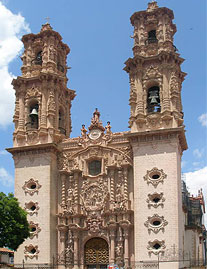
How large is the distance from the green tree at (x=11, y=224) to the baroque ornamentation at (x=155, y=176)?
1048 centimetres

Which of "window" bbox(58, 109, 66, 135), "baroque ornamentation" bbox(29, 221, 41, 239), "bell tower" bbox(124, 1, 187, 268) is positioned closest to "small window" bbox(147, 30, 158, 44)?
"bell tower" bbox(124, 1, 187, 268)

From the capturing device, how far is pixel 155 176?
3984cm

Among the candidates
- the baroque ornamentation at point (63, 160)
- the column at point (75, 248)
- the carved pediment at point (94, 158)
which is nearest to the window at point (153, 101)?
the carved pediment at point (94, 158)

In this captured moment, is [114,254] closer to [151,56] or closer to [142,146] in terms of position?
[142,146]

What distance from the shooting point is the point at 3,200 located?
119ft

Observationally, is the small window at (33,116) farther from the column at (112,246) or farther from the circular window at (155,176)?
the column at (112,246)

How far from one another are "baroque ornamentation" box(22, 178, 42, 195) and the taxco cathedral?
0.30ft

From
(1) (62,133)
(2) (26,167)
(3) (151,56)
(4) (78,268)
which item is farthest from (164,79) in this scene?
(4) (78,268)

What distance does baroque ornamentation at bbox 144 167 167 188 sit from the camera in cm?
3909

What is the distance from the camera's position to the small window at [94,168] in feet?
140

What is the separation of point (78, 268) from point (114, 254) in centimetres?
342

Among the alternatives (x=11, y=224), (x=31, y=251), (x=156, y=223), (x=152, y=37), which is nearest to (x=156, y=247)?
(x=156, y=223)

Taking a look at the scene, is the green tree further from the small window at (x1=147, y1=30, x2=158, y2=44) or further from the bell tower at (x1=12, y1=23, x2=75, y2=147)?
the small window at (x1=147, y1=30, x2=158, y2=44)

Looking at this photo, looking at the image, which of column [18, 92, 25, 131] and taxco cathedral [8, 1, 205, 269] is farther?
column [18, 92, 25, 131]
